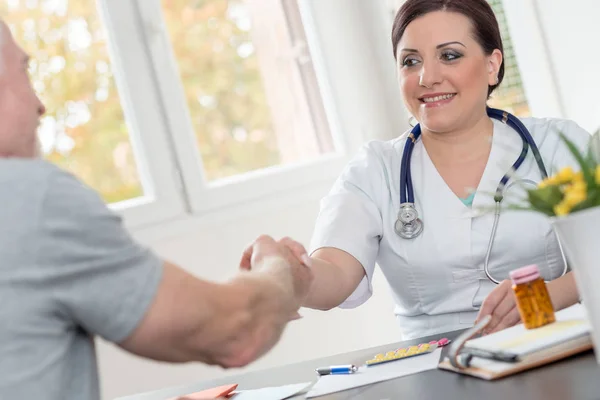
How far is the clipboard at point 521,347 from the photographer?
4.04 feet

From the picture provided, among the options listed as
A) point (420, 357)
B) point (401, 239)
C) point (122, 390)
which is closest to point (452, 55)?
point (401, 239)

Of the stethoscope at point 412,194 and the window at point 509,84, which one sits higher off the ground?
the window at point 509,84

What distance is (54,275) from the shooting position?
3.36ft

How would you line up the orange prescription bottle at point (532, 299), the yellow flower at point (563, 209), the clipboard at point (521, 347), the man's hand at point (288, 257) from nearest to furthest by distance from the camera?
the yellow flower at point (563, 209) < the clipboard at point (521, 347) < the orange prescription bottle at point (532, 299) < the man's hand at point (288, 257)

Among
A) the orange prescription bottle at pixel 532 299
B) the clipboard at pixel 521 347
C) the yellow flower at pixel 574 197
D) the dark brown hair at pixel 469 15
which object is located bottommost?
the clipboard at pixel 521 347

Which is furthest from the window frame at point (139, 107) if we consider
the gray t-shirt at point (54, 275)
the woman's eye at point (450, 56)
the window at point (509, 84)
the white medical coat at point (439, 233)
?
the gray t-shirt at point (54, 275)

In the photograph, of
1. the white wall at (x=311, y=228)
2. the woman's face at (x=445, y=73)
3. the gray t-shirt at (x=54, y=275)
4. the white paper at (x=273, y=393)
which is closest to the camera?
the gray t-shirt at (x=54, y=275)

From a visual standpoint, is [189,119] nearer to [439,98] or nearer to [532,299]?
[439,98]

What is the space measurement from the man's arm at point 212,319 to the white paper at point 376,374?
205 millimetres

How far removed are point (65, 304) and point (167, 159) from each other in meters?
2.18

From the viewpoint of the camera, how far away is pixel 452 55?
215 centimetres

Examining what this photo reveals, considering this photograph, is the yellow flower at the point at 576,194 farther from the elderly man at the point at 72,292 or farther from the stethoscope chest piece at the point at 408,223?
the stethoscope chest piece at the point at 408,223

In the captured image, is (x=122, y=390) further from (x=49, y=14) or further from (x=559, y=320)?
(x=559, y=320)

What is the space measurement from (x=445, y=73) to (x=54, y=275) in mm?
1345
